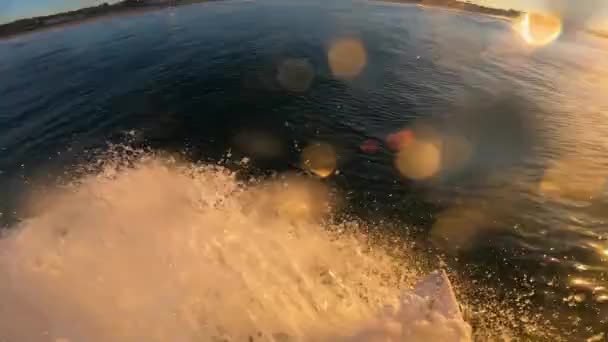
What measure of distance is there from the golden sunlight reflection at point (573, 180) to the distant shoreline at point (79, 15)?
3709cm

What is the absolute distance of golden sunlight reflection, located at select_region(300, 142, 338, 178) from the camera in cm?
1337

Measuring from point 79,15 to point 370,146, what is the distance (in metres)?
33.3

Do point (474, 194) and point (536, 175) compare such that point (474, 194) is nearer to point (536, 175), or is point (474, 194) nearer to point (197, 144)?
point (536, 175)

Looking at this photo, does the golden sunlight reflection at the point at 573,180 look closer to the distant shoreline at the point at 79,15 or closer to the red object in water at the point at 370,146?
the red object in water at the point at 370,146

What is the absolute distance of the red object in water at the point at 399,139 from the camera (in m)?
14.5

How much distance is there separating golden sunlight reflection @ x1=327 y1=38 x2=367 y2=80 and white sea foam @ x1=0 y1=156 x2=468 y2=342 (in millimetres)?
10090

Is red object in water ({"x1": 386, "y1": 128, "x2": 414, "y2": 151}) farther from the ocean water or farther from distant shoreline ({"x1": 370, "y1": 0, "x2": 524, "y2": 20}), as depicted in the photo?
distant shoreline ({"x1": 370, "y1": 0, "x2": 524, "y2": 20})

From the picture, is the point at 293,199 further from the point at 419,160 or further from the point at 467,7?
the point at 467,7

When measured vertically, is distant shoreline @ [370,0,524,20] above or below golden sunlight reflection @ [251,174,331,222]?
above

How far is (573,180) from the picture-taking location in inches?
488

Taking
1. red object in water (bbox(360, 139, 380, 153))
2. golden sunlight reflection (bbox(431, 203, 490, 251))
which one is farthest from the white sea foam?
red object in water (bbox(360, 139, 380, 153))

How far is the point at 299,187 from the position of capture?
41.3 ft

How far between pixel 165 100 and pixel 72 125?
4.22 metres

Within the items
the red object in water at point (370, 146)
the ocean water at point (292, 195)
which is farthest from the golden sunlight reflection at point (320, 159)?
the red object in water at point (370, 146)
